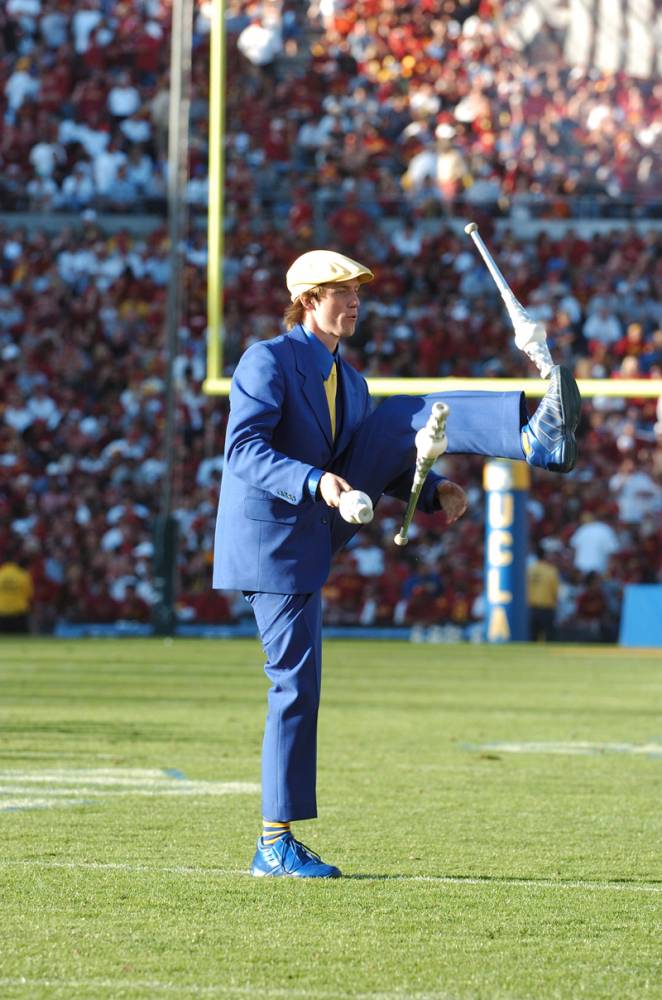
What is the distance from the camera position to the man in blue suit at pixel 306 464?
5.04 meters

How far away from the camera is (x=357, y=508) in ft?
14.8

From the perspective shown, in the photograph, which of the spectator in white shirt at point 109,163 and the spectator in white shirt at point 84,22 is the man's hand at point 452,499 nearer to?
the spectator in white shirt at point 84,22

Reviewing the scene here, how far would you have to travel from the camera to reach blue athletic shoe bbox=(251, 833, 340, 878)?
5.08 m

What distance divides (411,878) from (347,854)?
1.58 feet

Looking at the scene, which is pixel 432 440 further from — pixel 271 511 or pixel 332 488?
pixel 271 511

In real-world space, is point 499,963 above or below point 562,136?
below

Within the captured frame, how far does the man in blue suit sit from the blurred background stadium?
307 inches

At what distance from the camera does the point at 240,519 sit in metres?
5.12

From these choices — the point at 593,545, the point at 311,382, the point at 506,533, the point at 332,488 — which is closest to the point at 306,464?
the point at 332,488

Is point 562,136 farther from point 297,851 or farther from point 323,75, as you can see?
point 297,851

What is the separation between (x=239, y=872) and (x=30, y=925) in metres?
0.98

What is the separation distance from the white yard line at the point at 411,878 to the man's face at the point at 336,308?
4.65ft

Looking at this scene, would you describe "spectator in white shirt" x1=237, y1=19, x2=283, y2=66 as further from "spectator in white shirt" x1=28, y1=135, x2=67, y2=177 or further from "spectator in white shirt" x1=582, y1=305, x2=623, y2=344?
"spectator in white shirt" x1=28, y1=135, x2=67, y2=177

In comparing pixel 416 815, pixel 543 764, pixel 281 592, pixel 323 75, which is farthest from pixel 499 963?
pixel 323 75
